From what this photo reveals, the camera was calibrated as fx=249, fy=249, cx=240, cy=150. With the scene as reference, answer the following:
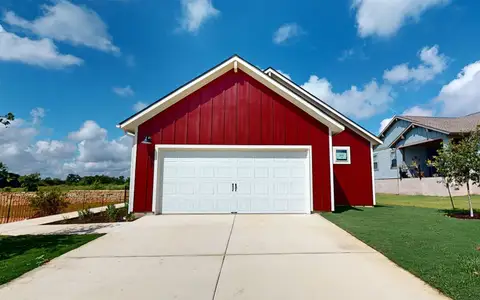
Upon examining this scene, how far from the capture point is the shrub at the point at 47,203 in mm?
11500

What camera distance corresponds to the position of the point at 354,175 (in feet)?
39.6

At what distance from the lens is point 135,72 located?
503 inches

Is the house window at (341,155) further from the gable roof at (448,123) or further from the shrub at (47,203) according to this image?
the shrub at (47,203)

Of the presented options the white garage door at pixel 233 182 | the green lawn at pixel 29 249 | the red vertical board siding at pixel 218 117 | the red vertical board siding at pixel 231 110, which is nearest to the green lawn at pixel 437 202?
the white garage door at pixel 233 182

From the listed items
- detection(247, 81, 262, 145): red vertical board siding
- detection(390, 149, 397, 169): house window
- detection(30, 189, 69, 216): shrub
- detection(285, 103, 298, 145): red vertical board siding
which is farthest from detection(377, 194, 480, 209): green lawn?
detection(30, 189, 69, 216): shrub

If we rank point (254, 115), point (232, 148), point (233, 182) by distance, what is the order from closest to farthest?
point (233, 182)
point (232, 148)
point (254, 115)

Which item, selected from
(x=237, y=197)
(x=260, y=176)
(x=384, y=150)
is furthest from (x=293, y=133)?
(x=384, y=150)

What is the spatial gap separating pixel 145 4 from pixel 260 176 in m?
7.85

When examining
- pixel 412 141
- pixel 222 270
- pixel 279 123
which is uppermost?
pixel 412 141

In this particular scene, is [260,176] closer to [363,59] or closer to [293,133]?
[293,133]

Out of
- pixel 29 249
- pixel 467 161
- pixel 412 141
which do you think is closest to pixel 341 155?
pixel 467 161

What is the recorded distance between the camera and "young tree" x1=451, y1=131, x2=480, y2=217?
8.01m

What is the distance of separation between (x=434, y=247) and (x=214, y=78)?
8368 millimetres

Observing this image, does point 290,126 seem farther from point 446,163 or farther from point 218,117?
point 446,163
